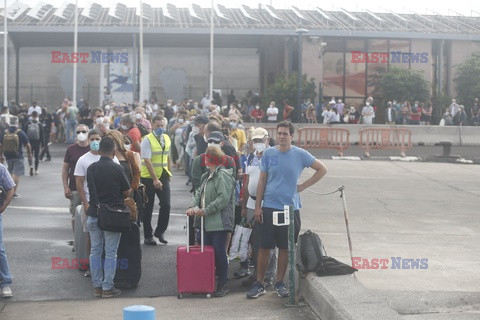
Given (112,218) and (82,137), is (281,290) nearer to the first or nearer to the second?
(112,218)

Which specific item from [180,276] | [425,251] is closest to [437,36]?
[425,251]

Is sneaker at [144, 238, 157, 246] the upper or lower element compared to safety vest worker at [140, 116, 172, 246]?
lower

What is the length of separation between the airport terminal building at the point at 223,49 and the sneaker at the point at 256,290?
→ 106ft

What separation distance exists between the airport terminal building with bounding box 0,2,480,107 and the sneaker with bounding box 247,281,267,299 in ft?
106

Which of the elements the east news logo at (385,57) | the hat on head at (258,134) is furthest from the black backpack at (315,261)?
the east news logo at (385,57)

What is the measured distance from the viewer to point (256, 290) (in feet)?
31.7

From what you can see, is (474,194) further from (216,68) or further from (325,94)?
(216,68)

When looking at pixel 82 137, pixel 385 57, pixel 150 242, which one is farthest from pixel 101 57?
pixel 150 242

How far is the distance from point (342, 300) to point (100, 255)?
2.97m

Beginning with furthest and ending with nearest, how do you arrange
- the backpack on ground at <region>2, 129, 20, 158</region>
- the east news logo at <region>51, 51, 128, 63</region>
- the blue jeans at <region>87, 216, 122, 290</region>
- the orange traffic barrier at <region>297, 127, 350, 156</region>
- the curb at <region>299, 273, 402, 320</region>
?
the east news logo at <region>51, 51, 128, 63</region> → the orange traffic barrier at <region>297, 127, 350, 156</region> → the backpack on ground at <region>2, 129, 20, 158</region> → the blue jeans at <region>87, 216, 122, 290</region> → the curb at <region>299, 273, 402, 320</region>

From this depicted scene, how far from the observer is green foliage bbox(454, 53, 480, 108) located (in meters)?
46.8

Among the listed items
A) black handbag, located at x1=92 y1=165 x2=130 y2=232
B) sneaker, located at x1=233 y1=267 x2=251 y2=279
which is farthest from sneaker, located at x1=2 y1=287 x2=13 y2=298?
sneaker, located at x1=233 y1=267 x2=251 y2=279

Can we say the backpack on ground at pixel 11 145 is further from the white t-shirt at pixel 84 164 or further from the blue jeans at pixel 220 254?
the blue jeans at pixel 220 254

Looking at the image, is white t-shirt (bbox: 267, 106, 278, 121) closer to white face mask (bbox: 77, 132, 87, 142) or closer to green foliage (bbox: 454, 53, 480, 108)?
green foliage (bbox: 454, 53, 480, 108)
